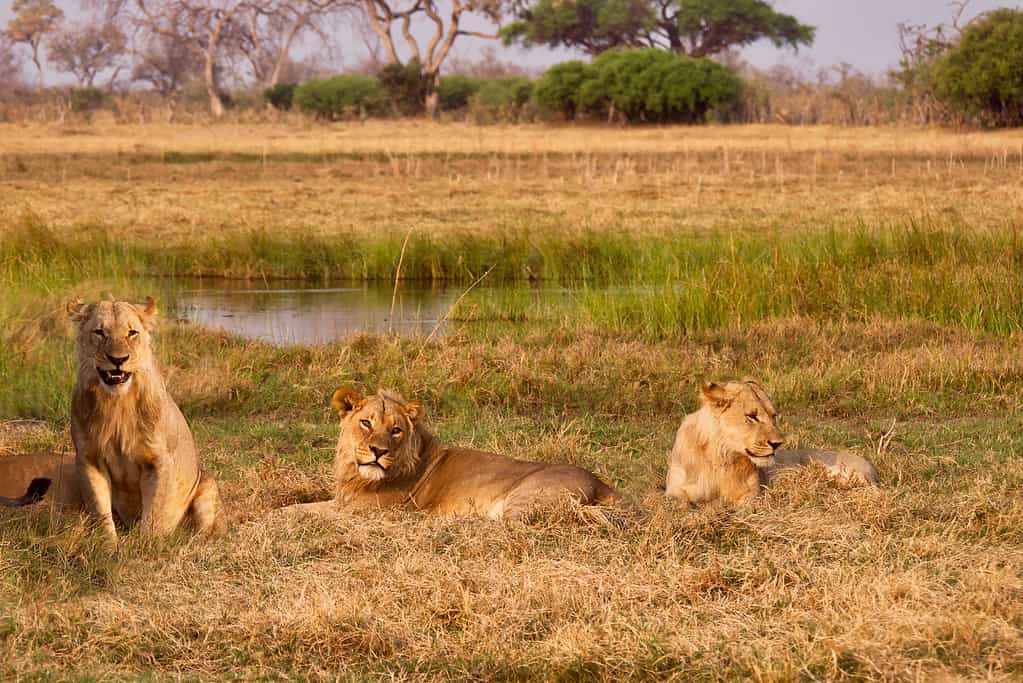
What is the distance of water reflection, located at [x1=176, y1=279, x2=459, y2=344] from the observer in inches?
476

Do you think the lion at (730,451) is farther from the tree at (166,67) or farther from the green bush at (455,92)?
the tree at (166,67)

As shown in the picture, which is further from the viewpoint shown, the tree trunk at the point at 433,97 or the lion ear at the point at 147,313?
the tree trunk at the point at 433,97

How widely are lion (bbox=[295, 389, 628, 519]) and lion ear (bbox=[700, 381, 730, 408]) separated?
1.85ft

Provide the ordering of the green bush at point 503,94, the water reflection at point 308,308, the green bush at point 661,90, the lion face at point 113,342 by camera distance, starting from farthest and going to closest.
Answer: the green bush at point 503,94, the green bush at point 661,90, the water reflection at point 308,308, the lion face at point 113,342

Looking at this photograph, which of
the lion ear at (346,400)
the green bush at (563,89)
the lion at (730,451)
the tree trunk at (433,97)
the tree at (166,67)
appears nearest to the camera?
the lion ear at (346,400)

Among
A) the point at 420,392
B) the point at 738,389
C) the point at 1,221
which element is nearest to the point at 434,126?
the point at 1,221

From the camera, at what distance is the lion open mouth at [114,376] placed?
495 centimetres

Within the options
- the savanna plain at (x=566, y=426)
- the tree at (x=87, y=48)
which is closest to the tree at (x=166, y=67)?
the tree at (x=87, y=48)

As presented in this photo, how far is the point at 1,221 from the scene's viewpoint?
14797mm

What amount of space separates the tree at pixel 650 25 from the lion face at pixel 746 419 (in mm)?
53733

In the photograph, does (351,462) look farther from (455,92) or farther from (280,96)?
(280,96)

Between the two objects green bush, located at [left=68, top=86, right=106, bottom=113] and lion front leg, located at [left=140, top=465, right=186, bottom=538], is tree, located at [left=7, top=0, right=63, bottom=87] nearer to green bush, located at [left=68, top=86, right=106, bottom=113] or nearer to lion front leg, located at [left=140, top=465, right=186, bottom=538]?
green bush, located at [left=68, top=86, right=106, bottom=113]

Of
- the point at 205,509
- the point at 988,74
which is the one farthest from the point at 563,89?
the point at 205,509

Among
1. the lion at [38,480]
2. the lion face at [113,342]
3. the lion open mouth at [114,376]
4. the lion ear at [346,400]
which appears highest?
the lion face at [113,342]
